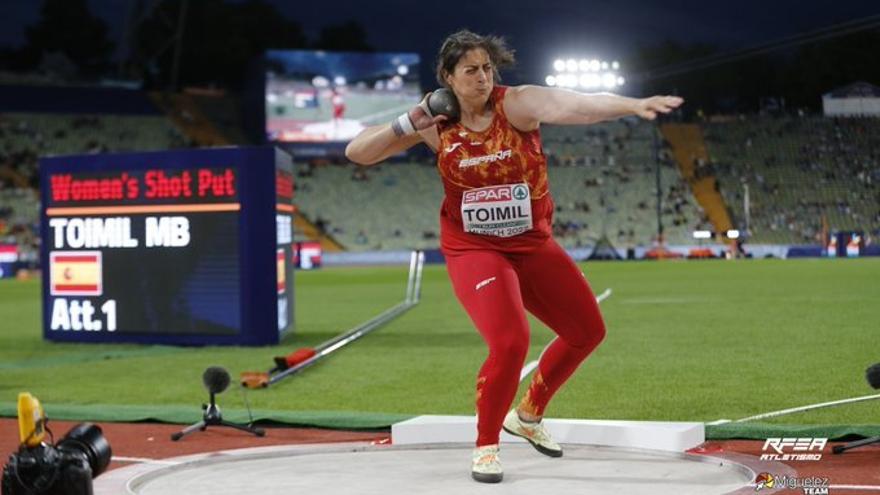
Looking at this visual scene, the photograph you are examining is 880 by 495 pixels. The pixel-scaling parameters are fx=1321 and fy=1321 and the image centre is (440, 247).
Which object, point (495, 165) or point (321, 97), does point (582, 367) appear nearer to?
point (495, 165)

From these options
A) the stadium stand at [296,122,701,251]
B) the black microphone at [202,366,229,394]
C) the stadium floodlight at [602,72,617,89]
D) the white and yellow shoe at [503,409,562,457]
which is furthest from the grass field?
the stadium stand at [296,122,701,251]

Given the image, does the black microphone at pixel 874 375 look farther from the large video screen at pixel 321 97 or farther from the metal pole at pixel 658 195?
the large video screen at pixel 321 97

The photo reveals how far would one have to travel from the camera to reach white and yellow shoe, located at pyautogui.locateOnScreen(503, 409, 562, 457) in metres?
6.96

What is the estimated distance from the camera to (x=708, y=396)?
1029cm

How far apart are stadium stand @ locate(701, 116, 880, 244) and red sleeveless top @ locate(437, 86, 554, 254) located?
9349 millimetres

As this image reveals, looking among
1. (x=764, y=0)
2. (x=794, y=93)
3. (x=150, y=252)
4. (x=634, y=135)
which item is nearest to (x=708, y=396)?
(x=150, y=252)

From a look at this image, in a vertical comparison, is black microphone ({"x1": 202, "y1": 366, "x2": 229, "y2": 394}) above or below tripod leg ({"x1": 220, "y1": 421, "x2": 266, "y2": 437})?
above

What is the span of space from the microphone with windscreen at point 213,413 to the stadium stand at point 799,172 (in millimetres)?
9119

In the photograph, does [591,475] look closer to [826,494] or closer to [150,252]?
[826,494]

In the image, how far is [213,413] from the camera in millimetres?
8438

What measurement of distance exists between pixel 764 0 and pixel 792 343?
46.3m

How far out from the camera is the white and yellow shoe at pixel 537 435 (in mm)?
6957

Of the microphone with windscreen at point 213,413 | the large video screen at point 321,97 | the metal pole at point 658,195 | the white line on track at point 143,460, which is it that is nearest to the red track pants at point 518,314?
the white line on track at point 143,460

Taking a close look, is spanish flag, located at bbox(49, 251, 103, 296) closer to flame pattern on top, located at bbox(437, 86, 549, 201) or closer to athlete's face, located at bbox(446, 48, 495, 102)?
flame pattern on top, located at bbox(437, 86, 549, 201)
